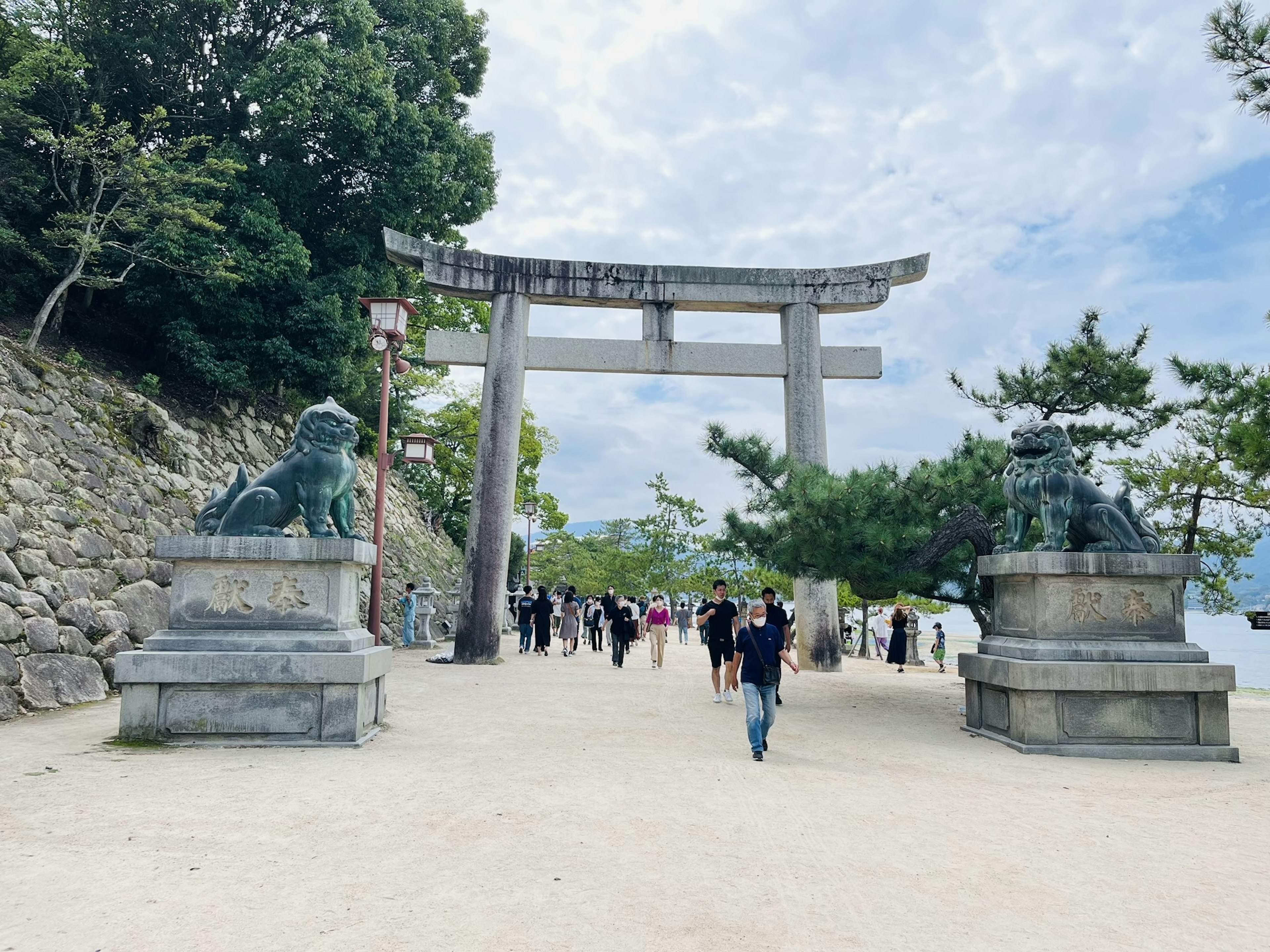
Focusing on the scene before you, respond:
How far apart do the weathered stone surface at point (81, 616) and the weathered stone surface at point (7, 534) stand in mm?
846

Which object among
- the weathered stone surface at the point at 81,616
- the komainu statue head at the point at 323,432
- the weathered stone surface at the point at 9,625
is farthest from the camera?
the weathered stone surface at the point at 81,616

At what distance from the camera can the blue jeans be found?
6.59 m

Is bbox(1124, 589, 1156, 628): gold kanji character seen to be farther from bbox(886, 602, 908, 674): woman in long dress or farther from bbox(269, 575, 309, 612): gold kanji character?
bbox(886, 602, 908, 674): woman in long dress

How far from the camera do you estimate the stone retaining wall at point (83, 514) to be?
8539mm

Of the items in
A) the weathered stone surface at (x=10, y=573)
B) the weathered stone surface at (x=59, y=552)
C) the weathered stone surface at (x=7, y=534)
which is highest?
the weathered stone surface at (x=7, y=534)

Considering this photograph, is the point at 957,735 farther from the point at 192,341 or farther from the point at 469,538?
the point at 192,341

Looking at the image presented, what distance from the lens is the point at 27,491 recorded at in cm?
968

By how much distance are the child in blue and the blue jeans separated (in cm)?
1183

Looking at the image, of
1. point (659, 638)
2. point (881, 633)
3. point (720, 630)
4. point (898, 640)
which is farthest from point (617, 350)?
point (881, 633)

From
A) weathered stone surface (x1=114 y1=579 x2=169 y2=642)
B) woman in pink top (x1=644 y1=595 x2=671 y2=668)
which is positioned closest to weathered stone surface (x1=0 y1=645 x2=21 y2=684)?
weathered stone surface (x1=114 y1=579 x2=169 y2=642)

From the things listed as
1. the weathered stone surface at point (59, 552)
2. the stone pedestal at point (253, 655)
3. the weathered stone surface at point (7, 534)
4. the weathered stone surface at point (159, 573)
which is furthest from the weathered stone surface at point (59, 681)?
the stone pedestal at point (253, 655)

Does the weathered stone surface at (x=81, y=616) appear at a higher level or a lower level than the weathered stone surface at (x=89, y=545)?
lower

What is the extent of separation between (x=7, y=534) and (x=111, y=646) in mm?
1685

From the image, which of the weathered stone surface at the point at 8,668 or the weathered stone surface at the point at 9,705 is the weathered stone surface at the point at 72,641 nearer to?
the weathered stone surface at the point at 8,668
